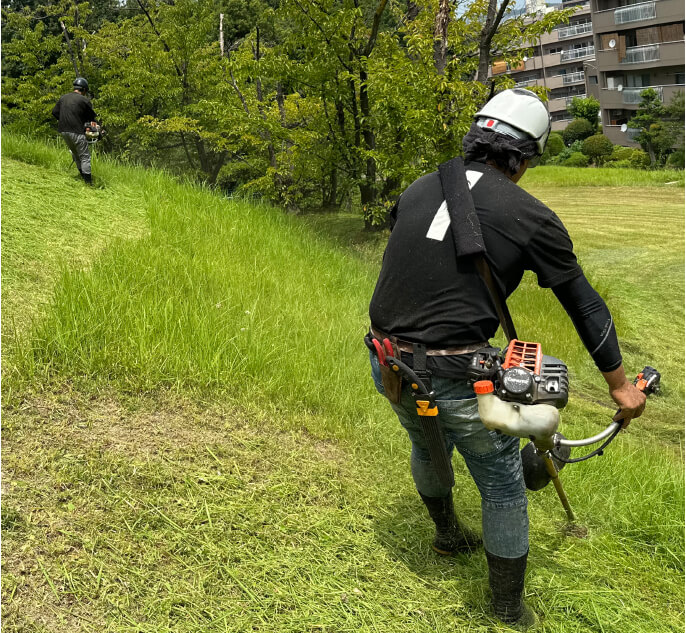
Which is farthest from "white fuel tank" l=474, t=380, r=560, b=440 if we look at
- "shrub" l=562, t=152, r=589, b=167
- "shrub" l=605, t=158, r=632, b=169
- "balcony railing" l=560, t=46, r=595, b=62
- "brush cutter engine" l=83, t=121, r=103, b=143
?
"balcony railing" l=560, t=46, r=595, b=62

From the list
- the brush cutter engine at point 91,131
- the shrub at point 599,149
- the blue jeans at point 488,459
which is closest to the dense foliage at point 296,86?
the brush cutter engine at point 91,131

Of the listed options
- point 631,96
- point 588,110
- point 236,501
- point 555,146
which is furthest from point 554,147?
point 236,501

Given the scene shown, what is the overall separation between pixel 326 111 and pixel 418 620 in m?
11.6

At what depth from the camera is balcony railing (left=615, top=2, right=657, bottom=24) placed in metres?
34.0

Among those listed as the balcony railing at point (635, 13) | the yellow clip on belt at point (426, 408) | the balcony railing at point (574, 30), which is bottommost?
the yellow clip on belt at point (426, 408)

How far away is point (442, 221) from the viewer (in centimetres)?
242

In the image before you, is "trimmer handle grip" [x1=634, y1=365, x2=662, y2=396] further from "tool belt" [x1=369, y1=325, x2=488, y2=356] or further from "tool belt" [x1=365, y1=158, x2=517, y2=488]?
"tool belt" [x1=369, y1=325, x2=488, y2=356]

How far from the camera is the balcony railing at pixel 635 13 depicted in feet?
112

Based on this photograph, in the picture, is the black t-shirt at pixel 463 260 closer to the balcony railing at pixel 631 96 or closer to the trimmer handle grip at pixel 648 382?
the trimmer handle grip at pixel 648 382

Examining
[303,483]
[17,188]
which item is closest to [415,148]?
[17,188]

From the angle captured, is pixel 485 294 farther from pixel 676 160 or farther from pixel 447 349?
pixel 676 160

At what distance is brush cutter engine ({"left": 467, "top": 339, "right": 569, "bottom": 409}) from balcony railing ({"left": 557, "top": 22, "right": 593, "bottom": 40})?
180ft

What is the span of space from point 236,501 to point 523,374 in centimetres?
161

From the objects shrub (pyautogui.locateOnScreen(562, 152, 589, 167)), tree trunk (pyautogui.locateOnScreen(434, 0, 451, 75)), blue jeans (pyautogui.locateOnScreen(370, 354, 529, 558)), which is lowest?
shrub (pyautogui.locateOnScreen(562, 152, 589, 167))
